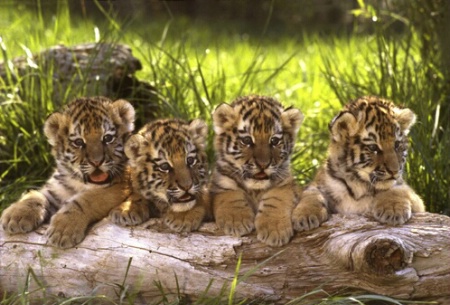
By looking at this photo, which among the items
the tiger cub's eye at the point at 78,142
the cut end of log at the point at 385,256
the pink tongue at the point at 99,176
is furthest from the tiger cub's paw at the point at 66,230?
the cut end of log at the point at 385,256

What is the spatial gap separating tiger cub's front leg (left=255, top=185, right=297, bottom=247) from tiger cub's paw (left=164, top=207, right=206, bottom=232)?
0.33 m

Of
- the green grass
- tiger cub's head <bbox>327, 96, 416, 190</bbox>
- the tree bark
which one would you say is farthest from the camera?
the green grass

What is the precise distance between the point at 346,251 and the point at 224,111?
119 cm

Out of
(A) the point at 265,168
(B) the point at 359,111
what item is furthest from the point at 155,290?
(B) the point at 359,111

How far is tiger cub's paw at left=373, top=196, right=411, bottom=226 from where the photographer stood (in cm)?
463

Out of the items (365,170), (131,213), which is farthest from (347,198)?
(131,213)

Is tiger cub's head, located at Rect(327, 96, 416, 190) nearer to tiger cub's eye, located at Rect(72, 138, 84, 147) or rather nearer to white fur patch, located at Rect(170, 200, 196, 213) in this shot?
white fur patch, located at Rect(170, 200, 196, 213)

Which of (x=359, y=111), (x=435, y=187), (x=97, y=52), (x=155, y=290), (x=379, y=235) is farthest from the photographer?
(x=97, y=52)

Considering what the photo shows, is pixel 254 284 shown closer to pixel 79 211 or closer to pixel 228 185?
pixel 228 185

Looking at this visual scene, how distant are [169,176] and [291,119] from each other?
84 centimetres

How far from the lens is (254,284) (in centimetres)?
463

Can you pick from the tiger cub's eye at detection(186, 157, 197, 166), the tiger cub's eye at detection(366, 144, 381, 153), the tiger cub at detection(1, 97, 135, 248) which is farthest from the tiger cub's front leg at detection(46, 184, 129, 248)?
the tiger cub's eye at detection(366, 144, 381, 153)

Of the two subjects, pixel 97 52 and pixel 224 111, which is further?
pixel 97 52

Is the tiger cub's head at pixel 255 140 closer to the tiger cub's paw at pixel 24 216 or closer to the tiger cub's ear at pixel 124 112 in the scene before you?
the tiger cub's ear at pixel 124 112
